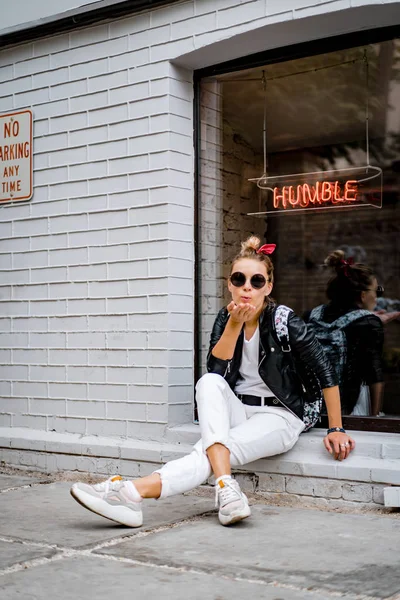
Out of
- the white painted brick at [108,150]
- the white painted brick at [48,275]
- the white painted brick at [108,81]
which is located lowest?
the white painted brick at [48,275]

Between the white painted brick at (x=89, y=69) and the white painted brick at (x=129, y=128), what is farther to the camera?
the white painted brick at (x=89, y=69)

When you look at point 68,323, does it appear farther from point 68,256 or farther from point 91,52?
point 91,52

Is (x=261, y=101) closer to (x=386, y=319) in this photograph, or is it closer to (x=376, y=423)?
(x=386, y=319)

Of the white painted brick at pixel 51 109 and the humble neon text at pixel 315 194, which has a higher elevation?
the white painted brick at pixel 51 109

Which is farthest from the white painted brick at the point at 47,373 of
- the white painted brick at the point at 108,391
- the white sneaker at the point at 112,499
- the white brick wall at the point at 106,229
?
the white sneaker at the point at 112,499

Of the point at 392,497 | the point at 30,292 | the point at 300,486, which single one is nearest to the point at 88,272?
the point at 30,292

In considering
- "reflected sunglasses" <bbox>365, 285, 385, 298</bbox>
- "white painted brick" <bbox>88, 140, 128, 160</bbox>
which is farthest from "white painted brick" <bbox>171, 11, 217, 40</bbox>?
"reflected sunglasses" <bbox>365, 285, 385, 298</bbox>

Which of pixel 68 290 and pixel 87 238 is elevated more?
pixel 87 238

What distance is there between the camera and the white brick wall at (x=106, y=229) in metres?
5.82

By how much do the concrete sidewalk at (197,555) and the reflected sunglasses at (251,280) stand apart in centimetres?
130

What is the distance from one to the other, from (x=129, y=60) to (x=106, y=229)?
1.25m

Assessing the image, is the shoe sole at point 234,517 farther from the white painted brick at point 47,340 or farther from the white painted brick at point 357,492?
the white painted brick at point 47,340

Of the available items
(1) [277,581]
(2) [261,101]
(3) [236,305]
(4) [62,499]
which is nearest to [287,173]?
(2) [261,101]

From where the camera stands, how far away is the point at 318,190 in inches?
257
